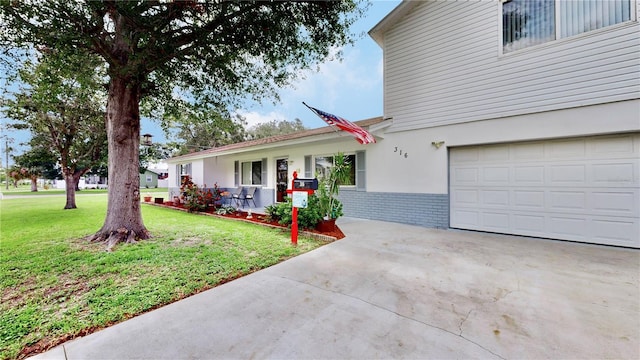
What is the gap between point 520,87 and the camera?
18.2 ft

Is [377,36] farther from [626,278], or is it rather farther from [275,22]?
[626,278]

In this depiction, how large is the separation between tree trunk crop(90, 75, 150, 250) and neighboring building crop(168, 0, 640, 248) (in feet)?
15.6

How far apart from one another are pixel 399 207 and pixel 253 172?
7.27 m

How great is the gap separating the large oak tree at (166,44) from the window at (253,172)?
4738 mm

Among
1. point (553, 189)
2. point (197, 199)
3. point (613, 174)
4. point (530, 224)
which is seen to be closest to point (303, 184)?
point (530, 224)

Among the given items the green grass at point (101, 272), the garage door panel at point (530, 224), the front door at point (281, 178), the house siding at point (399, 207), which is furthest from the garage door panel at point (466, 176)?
the front door at point (281, 178)

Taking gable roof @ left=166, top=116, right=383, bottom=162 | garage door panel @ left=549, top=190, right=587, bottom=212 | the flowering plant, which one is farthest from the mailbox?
the flowering plant

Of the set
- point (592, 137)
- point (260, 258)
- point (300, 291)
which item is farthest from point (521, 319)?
point (592, 137)

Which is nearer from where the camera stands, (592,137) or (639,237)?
(639,237)

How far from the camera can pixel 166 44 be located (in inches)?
183

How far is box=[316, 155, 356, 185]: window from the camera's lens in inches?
330

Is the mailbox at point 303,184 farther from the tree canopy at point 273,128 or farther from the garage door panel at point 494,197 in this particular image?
the tree canopy at point 273,128

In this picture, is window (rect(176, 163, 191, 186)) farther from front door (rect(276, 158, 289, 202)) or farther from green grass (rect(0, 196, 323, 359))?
green grass (rect(0, 196, 323, 359))

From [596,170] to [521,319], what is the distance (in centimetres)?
466
